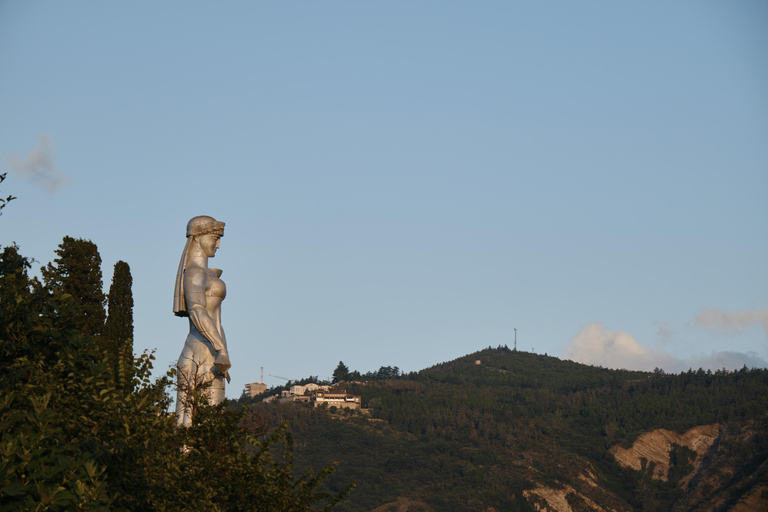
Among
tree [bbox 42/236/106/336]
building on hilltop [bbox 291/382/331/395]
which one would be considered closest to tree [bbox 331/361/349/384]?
building on hilltop [bbox 291/382/331/395]

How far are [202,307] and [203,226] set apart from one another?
4.95 ft

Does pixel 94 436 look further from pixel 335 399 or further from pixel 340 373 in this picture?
pixel 340 373

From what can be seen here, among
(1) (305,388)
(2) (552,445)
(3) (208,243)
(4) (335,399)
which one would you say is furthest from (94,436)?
(1) (305,388)

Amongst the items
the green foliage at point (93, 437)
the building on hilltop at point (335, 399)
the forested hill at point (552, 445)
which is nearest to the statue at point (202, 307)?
the green foliage at point (93, 437)

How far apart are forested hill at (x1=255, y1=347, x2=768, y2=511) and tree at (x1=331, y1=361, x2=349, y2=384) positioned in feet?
30.2

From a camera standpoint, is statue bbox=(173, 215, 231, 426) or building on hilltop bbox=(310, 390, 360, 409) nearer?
statue bbox=(173, 215, 231, 426)

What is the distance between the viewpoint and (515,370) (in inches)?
6033

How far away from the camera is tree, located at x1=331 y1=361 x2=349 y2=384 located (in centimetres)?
13088

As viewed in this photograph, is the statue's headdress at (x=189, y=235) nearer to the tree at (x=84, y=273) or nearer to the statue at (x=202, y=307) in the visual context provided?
the statue at (x=202, y=307)

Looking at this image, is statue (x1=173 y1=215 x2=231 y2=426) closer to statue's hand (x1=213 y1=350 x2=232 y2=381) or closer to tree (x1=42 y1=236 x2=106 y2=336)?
statue's hand (x1=213 y1=350 x2=232 y2=381)

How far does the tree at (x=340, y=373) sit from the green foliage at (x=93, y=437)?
11937cm

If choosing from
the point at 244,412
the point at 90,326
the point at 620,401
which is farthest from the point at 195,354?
the point at 620,401

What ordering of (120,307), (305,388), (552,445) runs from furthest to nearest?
(305,388)
(552,445)
(120,307)

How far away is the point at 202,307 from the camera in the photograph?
16.1m
